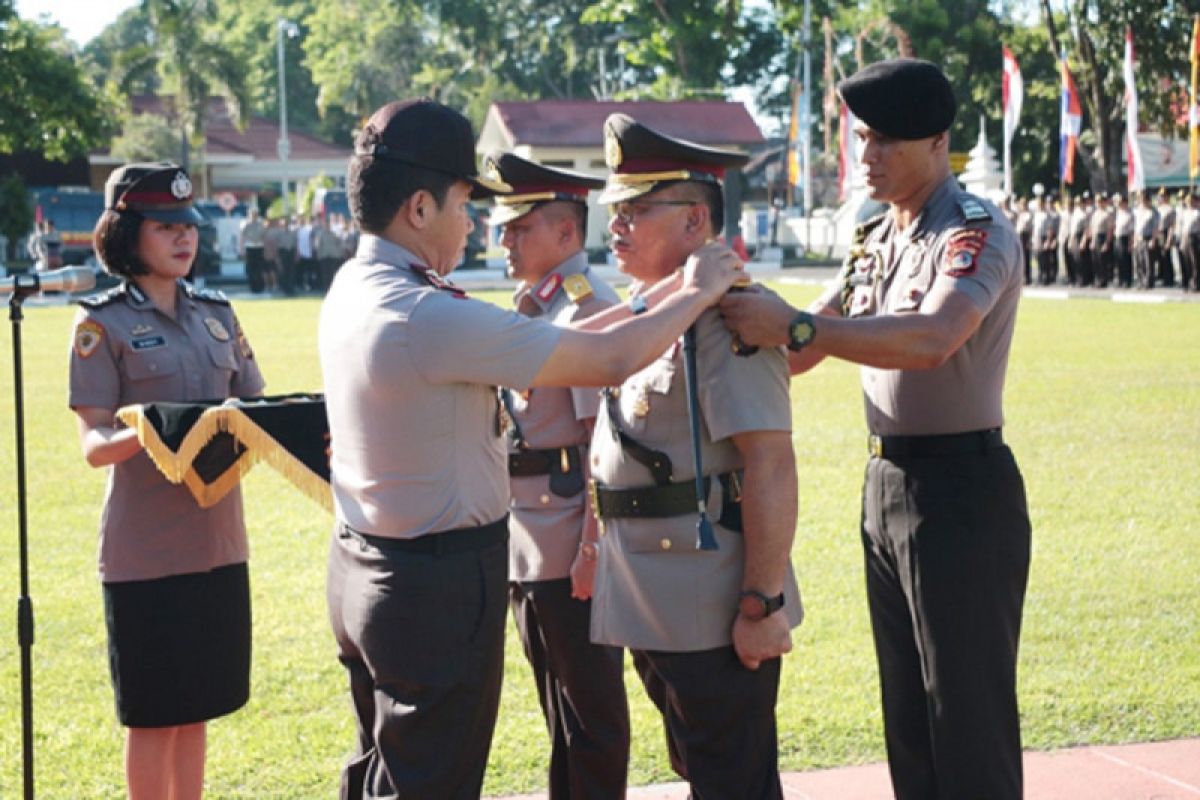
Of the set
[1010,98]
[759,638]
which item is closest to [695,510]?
[759,638]

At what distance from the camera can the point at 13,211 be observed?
1918 inches

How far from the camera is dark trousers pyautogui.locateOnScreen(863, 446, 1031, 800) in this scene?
158 inches

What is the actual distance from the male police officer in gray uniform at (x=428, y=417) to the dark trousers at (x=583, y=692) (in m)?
0.91

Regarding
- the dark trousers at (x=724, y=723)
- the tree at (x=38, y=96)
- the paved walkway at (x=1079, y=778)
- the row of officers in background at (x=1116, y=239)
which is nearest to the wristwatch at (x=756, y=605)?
the dark trousers at (x=724, y=723)

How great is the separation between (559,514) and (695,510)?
95cm

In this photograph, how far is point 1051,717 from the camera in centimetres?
577

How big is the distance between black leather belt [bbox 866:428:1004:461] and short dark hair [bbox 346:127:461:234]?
4.56 ft

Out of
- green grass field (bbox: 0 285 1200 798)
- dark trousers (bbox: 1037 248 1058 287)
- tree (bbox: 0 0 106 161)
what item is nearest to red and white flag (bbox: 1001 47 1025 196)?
dark trousers (bbox: 1037 248 1058 287)

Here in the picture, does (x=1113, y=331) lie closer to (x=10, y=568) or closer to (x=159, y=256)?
(x=10, y=568)

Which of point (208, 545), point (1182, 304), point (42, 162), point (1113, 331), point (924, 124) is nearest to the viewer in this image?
point (924, 124)

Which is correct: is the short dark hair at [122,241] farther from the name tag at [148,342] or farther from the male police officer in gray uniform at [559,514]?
the male police officer in gray uniform at [559,514]

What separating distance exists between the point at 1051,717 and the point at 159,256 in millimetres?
3462

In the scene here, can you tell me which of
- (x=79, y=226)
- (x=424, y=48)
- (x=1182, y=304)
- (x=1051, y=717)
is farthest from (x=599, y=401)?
(x=424, y=48)

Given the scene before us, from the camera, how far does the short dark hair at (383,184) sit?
3475 millimetres
